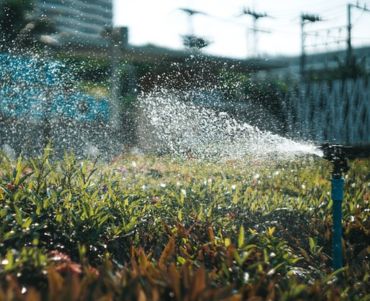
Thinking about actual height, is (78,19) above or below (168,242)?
above

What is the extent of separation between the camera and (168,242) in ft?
8.69

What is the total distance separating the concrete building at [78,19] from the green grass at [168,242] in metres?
11.2

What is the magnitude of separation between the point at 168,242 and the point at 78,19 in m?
17.0

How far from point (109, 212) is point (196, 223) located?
1.72 feet

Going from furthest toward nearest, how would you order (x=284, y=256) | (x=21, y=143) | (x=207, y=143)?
1. (x=207, y=143)
2. (x=21, y=143)
3. (x=284, y=256)

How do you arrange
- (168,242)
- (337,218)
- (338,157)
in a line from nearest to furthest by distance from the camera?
(168,242) → (337,218) → (338,157)

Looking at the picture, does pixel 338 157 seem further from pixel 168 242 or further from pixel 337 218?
pixel 168 242

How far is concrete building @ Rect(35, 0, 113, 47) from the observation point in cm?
1547

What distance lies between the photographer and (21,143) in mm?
7695

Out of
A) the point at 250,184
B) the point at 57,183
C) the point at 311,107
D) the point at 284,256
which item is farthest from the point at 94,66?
the point at 284,256

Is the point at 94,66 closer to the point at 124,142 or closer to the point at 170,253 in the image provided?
the point at 124,142

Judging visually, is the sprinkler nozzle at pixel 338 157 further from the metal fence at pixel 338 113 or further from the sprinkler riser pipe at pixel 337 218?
the metal fence at pixel 338 113

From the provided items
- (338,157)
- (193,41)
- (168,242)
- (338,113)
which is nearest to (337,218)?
(338,157)

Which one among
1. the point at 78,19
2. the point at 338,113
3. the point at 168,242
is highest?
the point at 78,19
